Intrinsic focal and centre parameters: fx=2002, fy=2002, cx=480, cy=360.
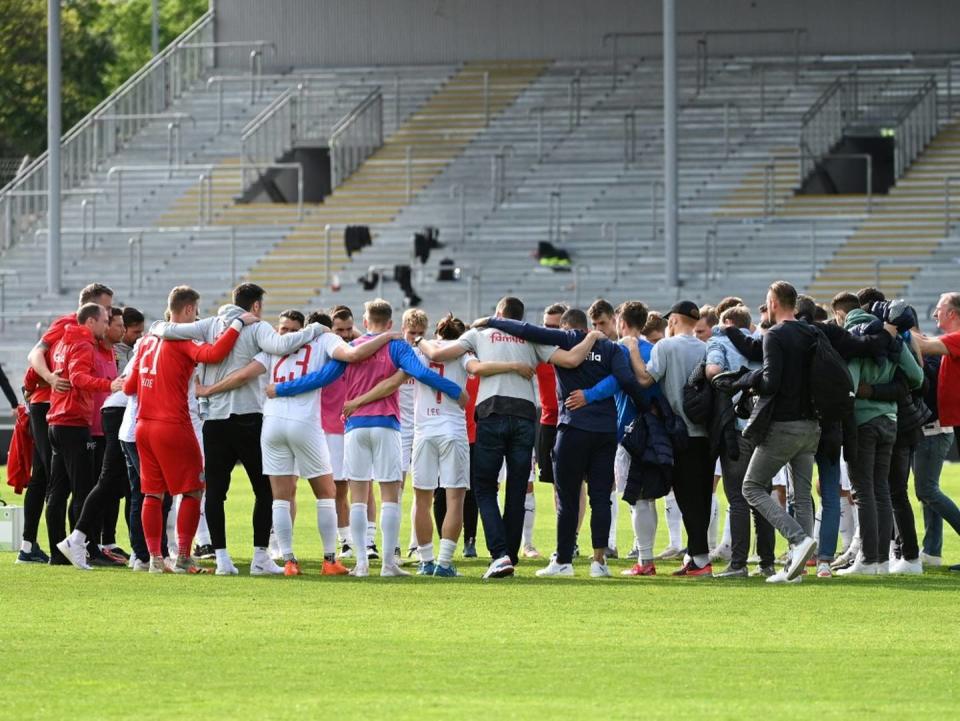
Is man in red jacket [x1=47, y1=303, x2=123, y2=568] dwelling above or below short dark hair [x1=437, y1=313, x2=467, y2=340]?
below

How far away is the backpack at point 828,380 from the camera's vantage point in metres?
12.8

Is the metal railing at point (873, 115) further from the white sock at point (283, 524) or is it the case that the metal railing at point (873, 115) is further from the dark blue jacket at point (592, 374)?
the white sock at point (283, 524)

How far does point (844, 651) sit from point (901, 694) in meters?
1.24

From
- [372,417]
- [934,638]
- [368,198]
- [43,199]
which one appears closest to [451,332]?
[372,417]

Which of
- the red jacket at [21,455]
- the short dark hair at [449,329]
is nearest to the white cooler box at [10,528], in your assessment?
the red jacket at [21,455]

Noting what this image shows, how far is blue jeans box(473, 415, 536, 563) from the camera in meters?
13.3

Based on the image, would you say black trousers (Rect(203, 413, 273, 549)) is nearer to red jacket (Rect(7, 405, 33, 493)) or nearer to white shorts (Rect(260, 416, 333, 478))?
white shorts (Rect(260, 416, 333, 478))

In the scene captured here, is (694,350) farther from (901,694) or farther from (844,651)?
(901,694)

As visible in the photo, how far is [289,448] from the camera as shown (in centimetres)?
1328

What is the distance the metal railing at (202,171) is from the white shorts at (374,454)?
24.6 metres

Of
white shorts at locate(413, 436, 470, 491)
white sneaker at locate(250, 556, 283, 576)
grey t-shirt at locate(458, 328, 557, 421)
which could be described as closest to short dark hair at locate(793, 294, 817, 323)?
grey t-shirt at locate(458, 328, 557, 421)

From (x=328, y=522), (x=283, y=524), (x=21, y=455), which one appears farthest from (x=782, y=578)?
(x=21, y=455)

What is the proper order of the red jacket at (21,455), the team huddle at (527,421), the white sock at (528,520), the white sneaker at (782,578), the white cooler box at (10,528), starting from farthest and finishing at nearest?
the white sock at (528,520) < the white cooler box at (10,528) < the red jacket at (21,455) < the team huddle at (527,421) < the white sneaker at (782,578)

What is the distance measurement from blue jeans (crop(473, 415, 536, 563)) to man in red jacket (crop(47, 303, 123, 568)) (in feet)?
8.32
